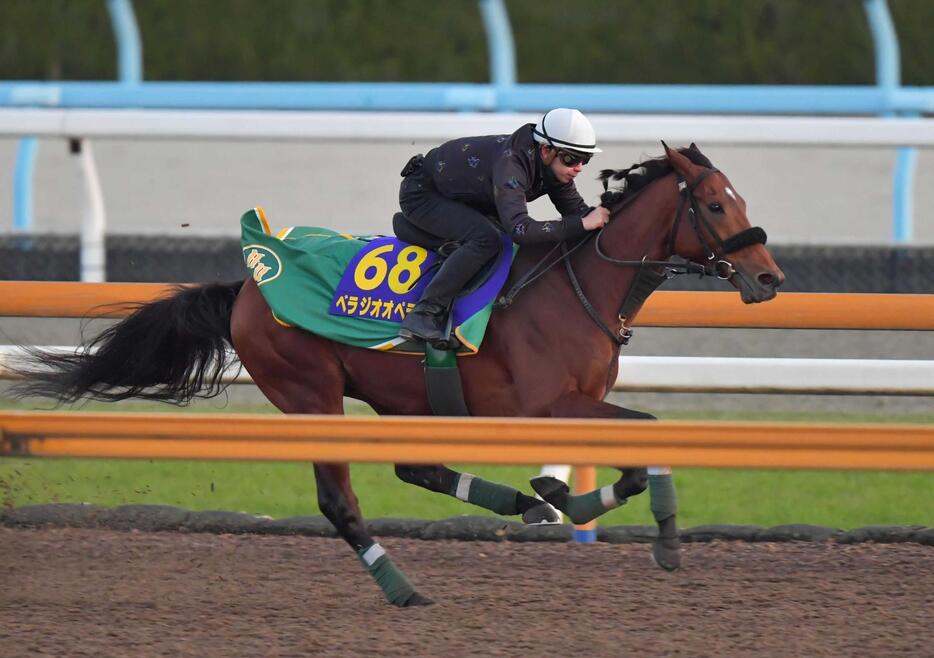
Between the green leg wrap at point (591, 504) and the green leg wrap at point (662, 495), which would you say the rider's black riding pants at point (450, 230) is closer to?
the green leg wrap at point (591, 504)

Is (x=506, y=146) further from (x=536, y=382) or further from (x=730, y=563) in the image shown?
(x=730, y=563)

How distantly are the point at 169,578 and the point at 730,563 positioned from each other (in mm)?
1904

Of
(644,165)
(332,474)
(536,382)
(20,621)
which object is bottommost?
(20,621)

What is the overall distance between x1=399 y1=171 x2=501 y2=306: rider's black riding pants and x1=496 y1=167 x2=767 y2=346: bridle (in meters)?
0.16

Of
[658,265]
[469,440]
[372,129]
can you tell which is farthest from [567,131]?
[372,129]

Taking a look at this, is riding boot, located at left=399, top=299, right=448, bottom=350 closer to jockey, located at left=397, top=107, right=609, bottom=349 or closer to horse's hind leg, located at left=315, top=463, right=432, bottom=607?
jockey, located at left=397, top=107, right=609, bottom=349

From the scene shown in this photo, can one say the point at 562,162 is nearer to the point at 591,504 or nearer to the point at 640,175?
the point at 640,175

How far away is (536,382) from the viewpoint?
16.0 feet

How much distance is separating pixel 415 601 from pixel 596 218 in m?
1.34

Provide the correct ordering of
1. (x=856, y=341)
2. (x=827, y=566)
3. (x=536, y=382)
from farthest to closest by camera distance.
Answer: (x=856, y=341), (x=827, y=566), (x=536, y=382)

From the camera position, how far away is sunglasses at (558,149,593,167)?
196 inches

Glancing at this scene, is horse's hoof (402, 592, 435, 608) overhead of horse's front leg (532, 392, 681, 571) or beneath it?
beneath

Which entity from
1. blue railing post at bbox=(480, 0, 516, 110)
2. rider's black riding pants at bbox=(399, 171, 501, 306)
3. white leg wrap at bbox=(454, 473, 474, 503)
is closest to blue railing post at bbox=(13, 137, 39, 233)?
blue railing post at bbox=(480, 0, 516, 110)

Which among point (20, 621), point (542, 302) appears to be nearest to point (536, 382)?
point (542, 302)
